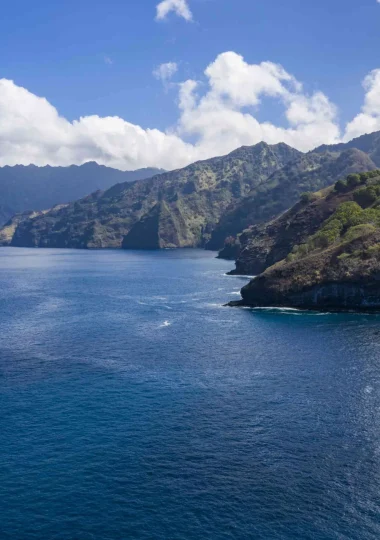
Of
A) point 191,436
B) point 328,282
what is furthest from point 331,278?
point 191,436

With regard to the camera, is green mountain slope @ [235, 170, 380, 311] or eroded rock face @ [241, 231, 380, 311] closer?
eroded rock face @ [241, 231, 380, 311]

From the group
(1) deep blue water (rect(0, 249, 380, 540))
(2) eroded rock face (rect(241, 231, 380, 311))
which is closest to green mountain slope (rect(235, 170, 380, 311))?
(2) eroded rock face (rect(241, 231, 380, 311))

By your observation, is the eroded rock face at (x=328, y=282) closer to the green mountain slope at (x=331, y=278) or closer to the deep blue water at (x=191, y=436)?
the green mountain slope at (x=331, y=278)

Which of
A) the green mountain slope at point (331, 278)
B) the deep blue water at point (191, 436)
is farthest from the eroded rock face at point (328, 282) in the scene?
the deep blue water at point (191, 436)

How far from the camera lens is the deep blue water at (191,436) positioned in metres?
53.9

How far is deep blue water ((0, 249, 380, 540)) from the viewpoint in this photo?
53.9 metres

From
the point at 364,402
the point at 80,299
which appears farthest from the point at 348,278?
the point at 80,299

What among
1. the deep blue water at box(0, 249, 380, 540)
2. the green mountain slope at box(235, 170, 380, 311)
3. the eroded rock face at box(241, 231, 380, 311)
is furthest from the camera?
the green mountain slope at box(235, 170, 380, 311)

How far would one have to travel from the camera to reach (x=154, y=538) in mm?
51031

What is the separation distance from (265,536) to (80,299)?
507ft

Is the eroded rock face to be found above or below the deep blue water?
above

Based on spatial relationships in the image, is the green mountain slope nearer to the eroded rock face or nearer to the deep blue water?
the eroded rock face

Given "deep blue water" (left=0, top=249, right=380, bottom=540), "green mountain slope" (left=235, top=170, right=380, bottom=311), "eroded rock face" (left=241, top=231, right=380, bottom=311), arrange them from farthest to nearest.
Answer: "green mountain slope" (left=235, top=170, right=380, bottom=311) → "eroded rock face" (left=241, top=231, right=380, bottom=311) → "deep blue water" (left=0, top=249, right=380, bottom=540)

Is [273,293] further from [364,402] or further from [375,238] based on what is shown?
[364,402]
